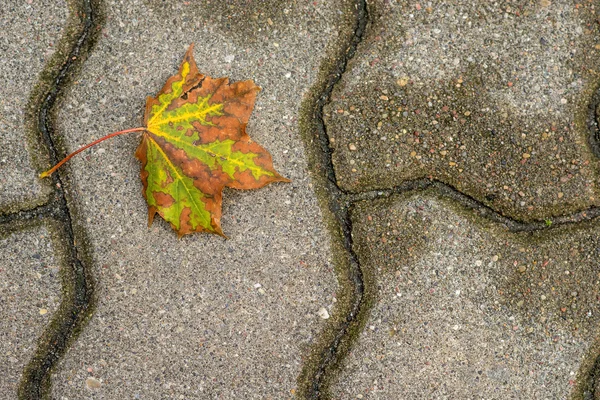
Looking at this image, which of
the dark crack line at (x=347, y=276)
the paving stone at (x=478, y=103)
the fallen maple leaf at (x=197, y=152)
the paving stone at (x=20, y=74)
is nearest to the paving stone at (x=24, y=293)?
the paving stone at (x=20, y=74)

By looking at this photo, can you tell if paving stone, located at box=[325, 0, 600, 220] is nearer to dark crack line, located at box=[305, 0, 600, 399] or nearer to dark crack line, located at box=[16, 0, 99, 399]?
dark crack line, located at box=[305, 0, 600, 399]

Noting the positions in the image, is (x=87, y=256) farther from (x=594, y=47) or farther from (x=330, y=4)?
(x=594, y=47)

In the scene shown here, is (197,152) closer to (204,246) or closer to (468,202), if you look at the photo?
(204,246)

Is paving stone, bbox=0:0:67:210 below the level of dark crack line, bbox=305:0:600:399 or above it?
above

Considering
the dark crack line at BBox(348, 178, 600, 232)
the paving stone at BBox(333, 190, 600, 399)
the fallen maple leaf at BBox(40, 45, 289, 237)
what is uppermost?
the fallen maple leaf at BBox(40, 45, 289, 237)

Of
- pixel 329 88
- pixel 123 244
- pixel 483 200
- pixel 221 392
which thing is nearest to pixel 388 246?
pixel 483 200

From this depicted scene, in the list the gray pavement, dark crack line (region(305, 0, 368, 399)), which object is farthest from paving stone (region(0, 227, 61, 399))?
dark crack line (region(305, 0, 368, 399))

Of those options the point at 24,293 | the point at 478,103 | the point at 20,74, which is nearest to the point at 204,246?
the point at 24,293
